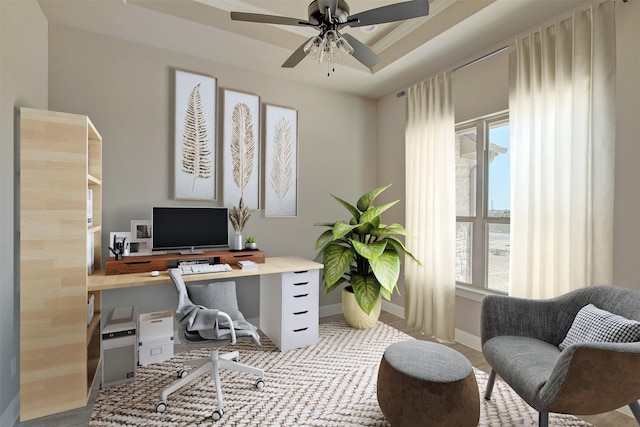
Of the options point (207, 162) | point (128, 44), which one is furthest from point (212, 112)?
point (128, 44)

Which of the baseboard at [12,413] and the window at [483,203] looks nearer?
the baseboard at [12,413]

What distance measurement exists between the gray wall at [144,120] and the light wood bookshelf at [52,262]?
2.52ft

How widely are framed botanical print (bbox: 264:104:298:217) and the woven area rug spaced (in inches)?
58.6

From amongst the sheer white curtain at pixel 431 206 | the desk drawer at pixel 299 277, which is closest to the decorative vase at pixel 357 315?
the sheer white curtain at pixel 431 206

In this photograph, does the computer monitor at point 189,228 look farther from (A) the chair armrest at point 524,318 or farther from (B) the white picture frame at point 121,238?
(A) the chair armrest at point 524,318

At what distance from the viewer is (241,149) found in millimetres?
3127

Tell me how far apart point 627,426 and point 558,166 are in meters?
1.63

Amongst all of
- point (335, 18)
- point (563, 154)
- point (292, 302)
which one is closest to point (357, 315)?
point (292, 302)

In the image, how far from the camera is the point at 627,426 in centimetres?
178

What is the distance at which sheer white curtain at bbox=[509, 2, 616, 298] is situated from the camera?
1951 mm

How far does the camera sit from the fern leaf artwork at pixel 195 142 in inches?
113

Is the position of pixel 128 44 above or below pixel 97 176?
above

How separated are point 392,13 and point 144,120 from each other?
7.44 ft

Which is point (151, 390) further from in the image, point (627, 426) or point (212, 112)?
point (627, 426)
